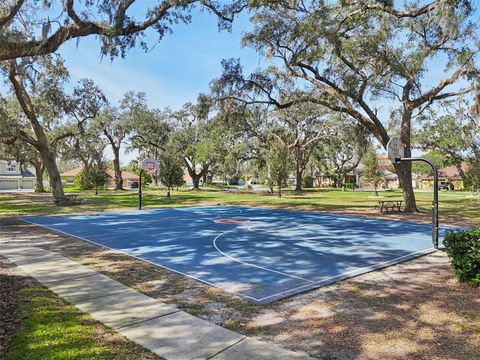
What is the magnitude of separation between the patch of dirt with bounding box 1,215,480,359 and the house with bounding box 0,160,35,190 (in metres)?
64.8

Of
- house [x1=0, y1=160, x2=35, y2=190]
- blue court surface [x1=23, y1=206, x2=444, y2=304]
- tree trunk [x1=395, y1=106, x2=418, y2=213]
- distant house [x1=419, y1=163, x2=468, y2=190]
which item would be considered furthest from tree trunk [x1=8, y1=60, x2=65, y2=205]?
distant house [x1=419, y1=163, x2=468, y2=190]

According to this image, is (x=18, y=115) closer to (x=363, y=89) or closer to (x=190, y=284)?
(x=363, y=89)

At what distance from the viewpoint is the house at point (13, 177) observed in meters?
62.6

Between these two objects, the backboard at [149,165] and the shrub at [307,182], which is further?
the shrub at [307,182]

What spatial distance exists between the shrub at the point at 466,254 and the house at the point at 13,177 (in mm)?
68130

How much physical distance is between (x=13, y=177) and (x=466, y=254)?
230ft

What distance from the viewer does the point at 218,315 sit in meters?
5.20

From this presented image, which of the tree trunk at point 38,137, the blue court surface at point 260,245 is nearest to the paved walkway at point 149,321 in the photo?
the blue court surface at point 260,245

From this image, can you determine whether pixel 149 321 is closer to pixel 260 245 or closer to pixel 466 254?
pixel 466 254

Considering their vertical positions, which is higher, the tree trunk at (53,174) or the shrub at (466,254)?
the tree trunk at (53,174)

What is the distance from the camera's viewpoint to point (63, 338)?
4.24 meters

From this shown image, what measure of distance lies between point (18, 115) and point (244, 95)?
22.9m

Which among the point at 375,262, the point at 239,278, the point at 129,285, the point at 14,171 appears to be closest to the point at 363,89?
the point at 375,262

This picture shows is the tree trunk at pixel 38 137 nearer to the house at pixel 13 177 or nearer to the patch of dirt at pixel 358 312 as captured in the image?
the patch of dirt at pixel 358 312
